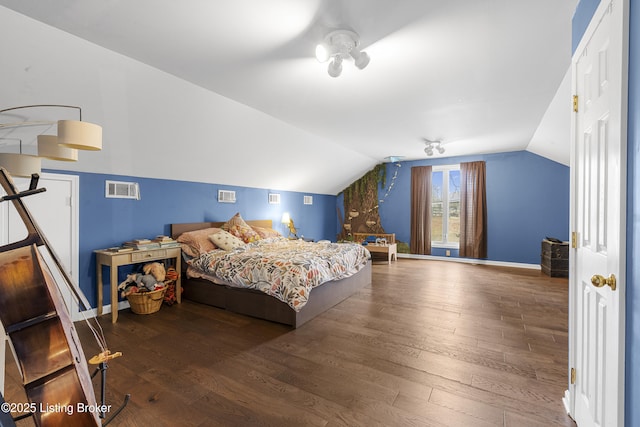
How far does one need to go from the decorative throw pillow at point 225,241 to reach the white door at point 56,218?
5.03 ft

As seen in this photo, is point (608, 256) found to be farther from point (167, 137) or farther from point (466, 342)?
point (167, 137)

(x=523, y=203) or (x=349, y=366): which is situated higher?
(x=523, y=203)

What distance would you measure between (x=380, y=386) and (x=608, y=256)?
5.04 feet

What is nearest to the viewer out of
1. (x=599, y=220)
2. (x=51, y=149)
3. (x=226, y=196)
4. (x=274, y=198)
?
(x=599, y=220)

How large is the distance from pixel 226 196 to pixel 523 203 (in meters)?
6.10

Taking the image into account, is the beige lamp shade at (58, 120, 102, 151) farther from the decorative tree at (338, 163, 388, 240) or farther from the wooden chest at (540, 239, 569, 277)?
the decorative tree at (338, 163, 388, 240)

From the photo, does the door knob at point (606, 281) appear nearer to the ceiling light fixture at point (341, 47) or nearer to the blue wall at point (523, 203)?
the ceiling light fixture at point (341, 47)

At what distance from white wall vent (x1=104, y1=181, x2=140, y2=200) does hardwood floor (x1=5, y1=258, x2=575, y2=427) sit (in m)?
1.44

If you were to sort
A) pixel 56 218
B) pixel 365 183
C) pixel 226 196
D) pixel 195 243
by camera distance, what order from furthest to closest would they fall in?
pixel 365 183, pixel 226 196, pixel 195 243, pixel 56 218

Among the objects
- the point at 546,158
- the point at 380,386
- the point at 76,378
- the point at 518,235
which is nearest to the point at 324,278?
the point at 380,386

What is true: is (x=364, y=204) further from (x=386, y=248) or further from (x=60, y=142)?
(x=60, y=142)

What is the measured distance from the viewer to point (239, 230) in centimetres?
464

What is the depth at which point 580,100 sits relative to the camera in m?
1.70

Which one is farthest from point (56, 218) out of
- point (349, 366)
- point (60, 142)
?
point (349, 366)
